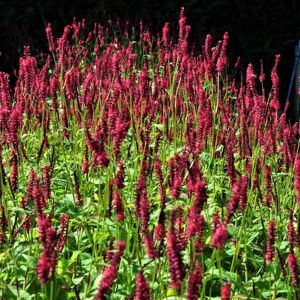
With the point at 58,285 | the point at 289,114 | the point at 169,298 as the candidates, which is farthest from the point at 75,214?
the point at 289,114

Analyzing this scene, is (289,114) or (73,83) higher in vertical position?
(73,83)

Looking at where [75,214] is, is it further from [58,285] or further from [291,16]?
[291,16]

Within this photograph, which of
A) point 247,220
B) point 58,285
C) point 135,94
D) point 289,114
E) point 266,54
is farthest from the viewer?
point 266,54

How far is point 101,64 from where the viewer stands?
4707 millimetres

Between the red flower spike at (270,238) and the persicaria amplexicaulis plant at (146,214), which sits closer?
the persicaria amplexicaulis plant at (146,214)

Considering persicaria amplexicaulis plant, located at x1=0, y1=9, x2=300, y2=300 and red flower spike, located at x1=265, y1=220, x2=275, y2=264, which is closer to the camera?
persicaria amplexicaulis plant, located at x1=0, y1=9, x2=300, y2=300

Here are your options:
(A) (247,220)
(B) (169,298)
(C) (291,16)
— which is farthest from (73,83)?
(C) (291,16)

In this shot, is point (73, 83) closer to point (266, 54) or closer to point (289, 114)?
point (289, 114)

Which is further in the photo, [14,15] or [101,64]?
[14,15]

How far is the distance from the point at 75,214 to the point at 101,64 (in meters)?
1.71

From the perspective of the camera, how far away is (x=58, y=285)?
2.63m

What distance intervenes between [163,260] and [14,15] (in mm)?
7082

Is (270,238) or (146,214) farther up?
(146,214)

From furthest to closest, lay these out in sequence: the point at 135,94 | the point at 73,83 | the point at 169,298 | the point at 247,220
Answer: the point at 135,94 < the point at 73,83 < the point at 247,220 < the point at 169,298
